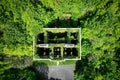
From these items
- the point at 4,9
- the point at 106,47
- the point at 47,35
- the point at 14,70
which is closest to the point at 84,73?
the point at 106,47

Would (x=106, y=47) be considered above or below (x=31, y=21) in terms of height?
below

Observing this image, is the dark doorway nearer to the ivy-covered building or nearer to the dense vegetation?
the ivy-covered building

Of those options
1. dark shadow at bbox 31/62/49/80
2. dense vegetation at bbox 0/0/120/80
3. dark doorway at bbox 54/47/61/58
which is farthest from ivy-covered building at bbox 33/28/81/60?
dark shadow at bbox 31/62/49/80

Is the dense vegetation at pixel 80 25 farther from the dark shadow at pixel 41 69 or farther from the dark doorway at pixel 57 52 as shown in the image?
the dark doorway at pixel 57 52

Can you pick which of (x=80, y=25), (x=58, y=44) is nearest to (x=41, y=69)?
(x=58, y=44)

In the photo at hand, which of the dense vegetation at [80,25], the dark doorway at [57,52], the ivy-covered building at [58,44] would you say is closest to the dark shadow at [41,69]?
the dense vegetation at [80,25]

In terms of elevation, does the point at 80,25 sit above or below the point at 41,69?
above

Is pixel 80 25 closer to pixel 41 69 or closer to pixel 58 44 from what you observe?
pixel 58 44

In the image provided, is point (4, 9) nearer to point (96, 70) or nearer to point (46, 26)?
point (46, 26)
